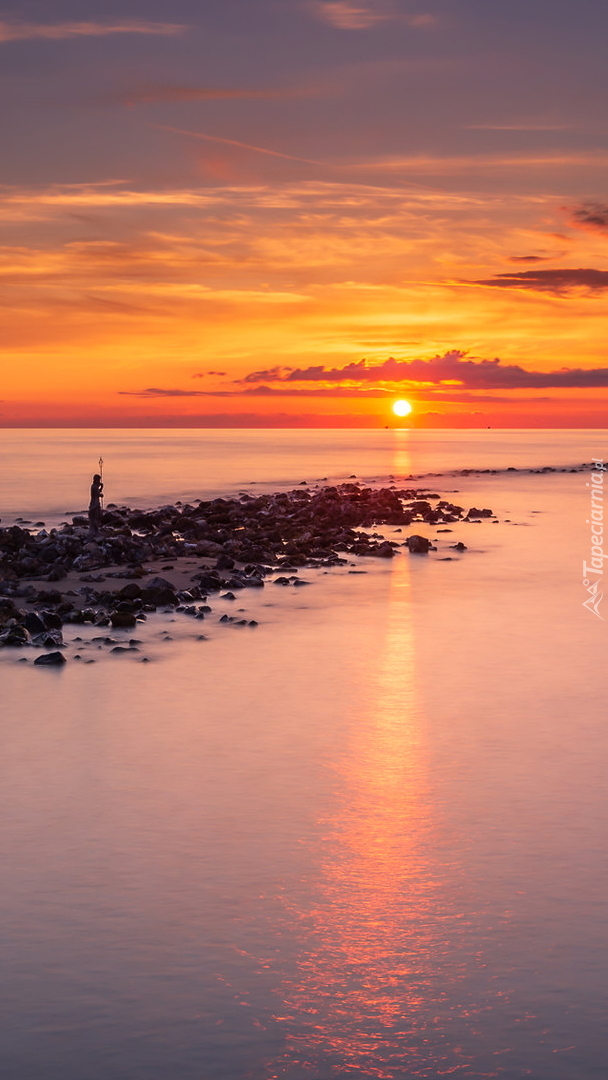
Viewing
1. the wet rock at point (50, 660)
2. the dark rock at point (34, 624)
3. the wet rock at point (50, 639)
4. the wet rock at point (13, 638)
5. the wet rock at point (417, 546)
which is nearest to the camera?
the wet rock at point (50, 660)

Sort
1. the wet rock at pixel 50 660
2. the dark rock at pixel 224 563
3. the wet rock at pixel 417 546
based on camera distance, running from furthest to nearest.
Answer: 1. the wet rock at pixel 417 546
2. the dark rock at pixel 224 563
3. the wet rock at pixel 50 660

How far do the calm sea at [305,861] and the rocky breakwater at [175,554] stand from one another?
2989 mm

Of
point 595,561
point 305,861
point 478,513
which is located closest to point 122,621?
point 305,861

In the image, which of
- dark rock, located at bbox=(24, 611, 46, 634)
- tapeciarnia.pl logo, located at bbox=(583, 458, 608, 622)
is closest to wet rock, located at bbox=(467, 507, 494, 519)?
tapeciarnia.pl logo, located at bbox=(583, 458, 608, 622)

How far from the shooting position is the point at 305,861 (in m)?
13.4

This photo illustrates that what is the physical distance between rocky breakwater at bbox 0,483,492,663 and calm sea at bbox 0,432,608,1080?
9.81 feet

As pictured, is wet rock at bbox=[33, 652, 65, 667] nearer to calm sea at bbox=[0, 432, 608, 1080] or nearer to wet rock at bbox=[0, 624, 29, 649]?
calm sea at bbox=[0, 432, 608, 1080]

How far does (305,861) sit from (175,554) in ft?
94.4

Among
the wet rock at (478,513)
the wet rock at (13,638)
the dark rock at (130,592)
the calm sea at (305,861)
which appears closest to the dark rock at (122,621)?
the calm sea at (305,861)

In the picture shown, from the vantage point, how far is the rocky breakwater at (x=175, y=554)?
29266mm

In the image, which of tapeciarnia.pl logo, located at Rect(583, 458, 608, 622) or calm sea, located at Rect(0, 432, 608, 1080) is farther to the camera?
tapeciarnia.pl logo, located at Rect(583, 458, 608, 622)

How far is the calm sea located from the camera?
371 inches

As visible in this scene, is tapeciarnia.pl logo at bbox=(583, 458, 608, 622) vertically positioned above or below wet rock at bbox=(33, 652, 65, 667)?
above

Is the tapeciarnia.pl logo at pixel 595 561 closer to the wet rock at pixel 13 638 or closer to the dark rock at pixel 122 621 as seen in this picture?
the dark rock at pixel 122 621
